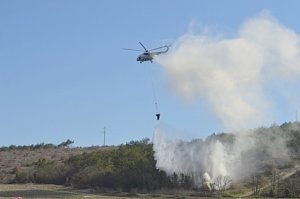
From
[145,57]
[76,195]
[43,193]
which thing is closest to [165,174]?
[43,193]

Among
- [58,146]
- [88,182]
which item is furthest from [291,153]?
[58,146]

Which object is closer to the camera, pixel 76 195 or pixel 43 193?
pixel 76 195

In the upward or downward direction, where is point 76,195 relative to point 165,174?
downward

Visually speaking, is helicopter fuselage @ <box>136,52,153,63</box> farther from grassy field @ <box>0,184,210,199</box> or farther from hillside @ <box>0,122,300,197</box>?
hillside @ <box>0,122,300,197</box>

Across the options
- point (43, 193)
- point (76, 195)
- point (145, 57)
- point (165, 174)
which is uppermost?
point (145, 57)

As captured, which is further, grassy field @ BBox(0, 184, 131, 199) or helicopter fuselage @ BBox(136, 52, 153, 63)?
grassy field @ BBox(0, 184, 131, 199)

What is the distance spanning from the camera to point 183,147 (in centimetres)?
7944

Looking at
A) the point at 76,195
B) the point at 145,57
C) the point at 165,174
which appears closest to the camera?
the point at 145,57

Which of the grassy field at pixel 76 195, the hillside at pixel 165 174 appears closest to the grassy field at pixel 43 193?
the grassy field at pixel 76 195

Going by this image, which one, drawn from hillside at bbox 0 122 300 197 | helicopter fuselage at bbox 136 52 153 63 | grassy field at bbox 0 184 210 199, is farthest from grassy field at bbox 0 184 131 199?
helicopter fuselage at bbox 136 52 153 63

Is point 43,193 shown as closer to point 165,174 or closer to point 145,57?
point 165,174

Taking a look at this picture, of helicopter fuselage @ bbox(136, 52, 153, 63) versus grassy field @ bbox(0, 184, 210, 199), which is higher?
helicopter fuselage @ bbox(136, 52, 153, 63)

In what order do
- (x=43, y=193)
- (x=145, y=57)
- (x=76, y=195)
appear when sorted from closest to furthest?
(x=145, y=57)
(x=76, y=195)
(x=43, y=193)

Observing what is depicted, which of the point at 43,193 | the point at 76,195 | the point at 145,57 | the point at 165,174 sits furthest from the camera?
the point at 165,174
